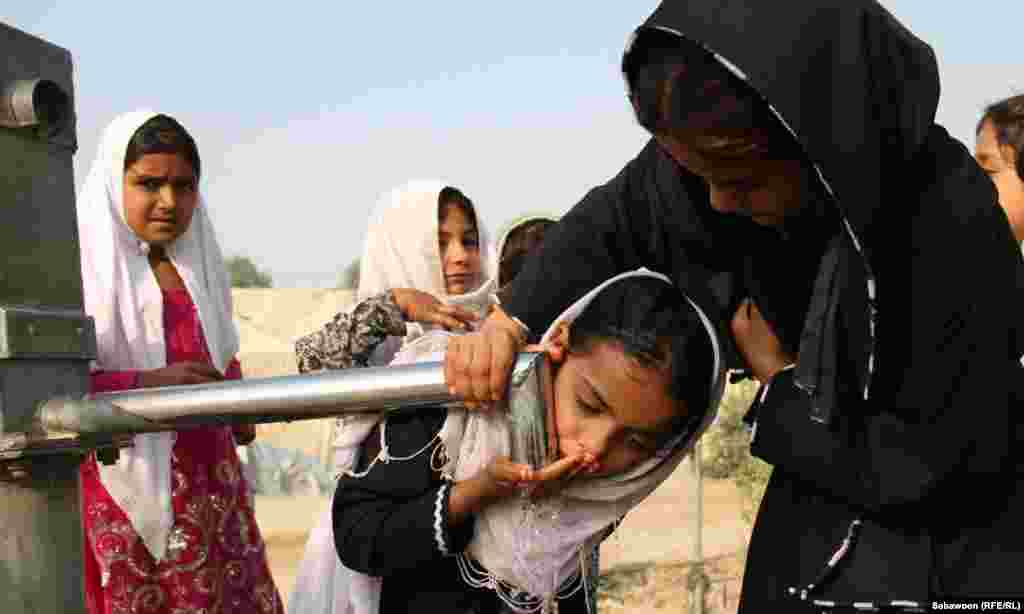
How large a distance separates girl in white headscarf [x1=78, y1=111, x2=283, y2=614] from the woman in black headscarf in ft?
5.04

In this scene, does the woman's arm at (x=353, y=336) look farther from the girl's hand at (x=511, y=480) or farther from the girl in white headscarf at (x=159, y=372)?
the girl's hand at (x=511, y=480)

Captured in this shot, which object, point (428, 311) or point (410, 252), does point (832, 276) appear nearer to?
point (428, 311)

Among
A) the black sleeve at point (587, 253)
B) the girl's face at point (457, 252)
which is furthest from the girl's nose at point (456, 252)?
the black sleeve at point (587, 253)

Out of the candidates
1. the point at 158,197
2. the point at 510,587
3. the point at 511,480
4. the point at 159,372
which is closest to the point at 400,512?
the point at 510,587

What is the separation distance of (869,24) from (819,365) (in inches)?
18.7

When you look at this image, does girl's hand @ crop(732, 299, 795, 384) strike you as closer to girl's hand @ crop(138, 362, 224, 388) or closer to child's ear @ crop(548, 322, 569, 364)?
child's ear @ crop(548, 322, 569, 364)

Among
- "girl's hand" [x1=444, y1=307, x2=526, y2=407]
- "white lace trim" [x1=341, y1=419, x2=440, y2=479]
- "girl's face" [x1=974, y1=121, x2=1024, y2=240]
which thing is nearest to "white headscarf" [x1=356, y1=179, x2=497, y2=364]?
"white lace trim" [x1=341, y1=419, x2=440, y2=479]

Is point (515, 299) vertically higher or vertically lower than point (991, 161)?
lower

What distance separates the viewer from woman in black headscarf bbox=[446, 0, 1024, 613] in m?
1.49

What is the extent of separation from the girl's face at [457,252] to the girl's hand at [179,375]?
32.9 inches

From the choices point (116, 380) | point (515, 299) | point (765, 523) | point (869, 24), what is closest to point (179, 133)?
point (116, 380)

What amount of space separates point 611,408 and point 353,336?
130 cm

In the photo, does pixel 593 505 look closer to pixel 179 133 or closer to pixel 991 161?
pixel 991 161

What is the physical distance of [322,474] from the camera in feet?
46.9
